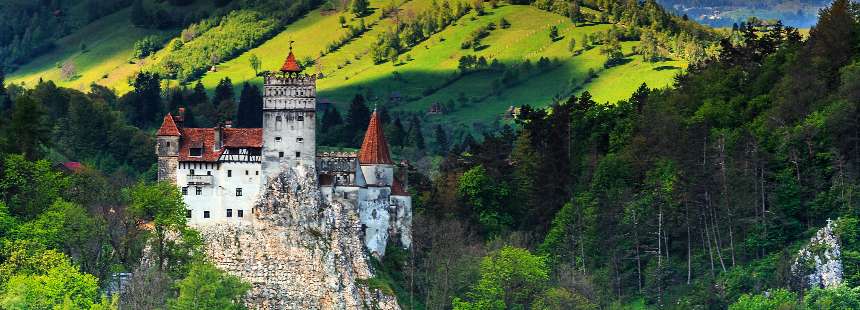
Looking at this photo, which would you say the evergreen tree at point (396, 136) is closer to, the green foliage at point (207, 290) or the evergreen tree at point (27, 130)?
the evergreen tree at point (27, 130)

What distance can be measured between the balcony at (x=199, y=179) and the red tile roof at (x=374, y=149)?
11562 millimetres

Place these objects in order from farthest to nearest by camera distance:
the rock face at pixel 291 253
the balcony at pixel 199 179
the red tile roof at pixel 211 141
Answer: the red tile roof at pixel 211 141 < the balcony at pixel 199 179 < the rock face at pixel 291 253

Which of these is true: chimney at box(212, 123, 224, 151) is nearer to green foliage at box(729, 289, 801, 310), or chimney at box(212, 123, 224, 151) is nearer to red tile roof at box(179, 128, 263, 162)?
red tile roof at box(179, 128, 263, 162)

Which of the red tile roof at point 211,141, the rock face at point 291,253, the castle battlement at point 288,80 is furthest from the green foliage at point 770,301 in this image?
the red tile roof at point 211,141

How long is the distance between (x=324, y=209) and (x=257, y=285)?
6817 mm

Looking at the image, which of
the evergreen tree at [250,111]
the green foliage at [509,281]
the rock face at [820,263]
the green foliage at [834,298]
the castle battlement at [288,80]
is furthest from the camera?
the evergreen tree at [250,111]

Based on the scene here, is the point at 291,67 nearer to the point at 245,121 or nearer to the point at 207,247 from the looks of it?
the point at 207,247

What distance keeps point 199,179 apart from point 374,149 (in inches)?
548

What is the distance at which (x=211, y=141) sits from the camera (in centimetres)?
12319

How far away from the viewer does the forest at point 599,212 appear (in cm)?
11706

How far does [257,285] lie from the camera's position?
12156cm

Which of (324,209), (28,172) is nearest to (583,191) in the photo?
(324,209)

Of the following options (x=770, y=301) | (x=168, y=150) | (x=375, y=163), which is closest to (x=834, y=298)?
(x=770, y=301)

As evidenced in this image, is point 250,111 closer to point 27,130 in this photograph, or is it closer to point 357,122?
point 357,122
